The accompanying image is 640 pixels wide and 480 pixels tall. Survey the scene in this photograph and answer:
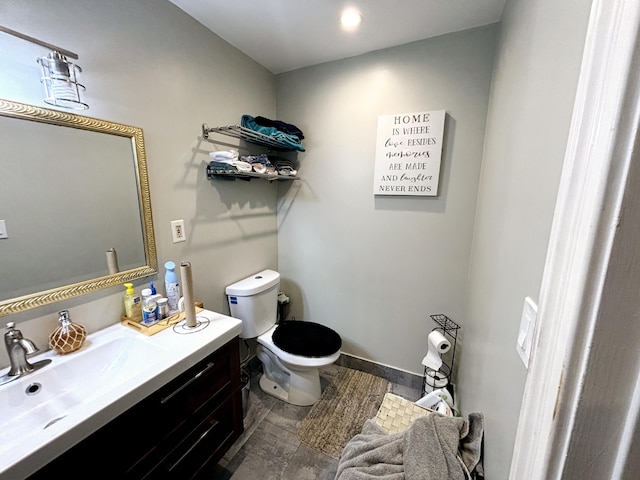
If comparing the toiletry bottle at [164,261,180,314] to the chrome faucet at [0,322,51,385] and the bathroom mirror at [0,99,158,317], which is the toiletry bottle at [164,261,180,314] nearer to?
the bathroom mirror at [0,99,158,317]

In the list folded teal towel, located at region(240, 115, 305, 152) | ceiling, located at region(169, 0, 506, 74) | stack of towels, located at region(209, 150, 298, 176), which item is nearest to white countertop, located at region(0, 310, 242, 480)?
stack of towels, located at region(209, 150, 298, 176)

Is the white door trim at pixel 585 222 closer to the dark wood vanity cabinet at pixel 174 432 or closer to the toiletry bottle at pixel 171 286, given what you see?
the dark wood vanity cabinet at pixel 174 432

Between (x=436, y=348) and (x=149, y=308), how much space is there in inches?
63.4

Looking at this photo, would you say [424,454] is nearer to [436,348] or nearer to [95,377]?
[436,348]

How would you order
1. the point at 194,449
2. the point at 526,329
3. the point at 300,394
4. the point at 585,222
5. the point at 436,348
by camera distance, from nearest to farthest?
the point at 585,222 < the point at 526,329 < the point at 194,449 < the point at 436,348 < the point at 300,394

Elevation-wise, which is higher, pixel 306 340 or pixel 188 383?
pixel 188 383

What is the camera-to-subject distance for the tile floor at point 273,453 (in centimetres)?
130

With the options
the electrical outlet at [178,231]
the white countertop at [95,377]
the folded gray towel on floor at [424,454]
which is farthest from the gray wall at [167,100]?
the folded gray towel on floor at [424,454]

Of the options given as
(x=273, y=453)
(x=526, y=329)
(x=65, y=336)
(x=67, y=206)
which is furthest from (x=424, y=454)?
(x=67, y=206)

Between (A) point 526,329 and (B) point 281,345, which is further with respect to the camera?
(B) point 281,345

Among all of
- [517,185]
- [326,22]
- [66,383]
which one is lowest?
[66,383]

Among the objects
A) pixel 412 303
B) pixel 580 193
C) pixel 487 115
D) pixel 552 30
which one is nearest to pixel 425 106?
pixel 487 115

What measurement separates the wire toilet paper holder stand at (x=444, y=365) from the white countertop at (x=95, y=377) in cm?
129

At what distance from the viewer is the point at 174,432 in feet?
3.13
